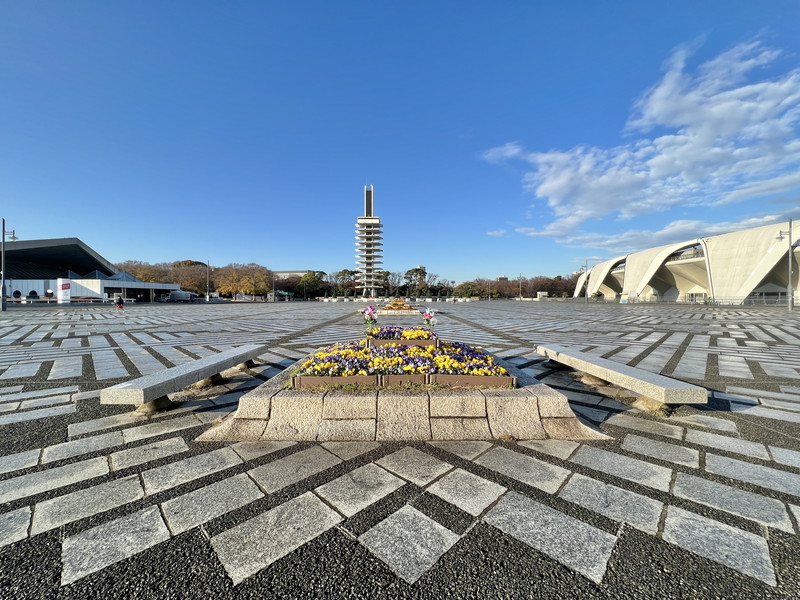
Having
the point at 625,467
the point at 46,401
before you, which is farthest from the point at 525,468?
the point at 46,401

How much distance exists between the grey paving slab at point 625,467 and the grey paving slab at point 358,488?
176 centimetres

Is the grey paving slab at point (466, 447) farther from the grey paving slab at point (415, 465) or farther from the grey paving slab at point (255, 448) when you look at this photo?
the grey paving slab at point (255, 448)

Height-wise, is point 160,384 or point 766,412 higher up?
point 160,384

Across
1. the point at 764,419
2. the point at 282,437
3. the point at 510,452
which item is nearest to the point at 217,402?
the point at 282,437

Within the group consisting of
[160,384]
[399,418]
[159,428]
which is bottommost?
[159,428]

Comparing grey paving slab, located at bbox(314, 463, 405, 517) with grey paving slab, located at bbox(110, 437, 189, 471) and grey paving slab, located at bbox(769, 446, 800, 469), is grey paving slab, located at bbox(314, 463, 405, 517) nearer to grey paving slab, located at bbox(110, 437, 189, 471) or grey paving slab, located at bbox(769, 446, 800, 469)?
grey paving slab, located at bbox(110, 437, 189, 471)

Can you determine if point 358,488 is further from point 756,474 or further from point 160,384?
point 756,474

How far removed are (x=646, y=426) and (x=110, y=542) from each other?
5.01m

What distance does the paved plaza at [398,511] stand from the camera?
172 cm

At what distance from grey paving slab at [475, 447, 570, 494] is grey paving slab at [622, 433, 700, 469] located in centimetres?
101

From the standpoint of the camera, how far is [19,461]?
294 centimetres

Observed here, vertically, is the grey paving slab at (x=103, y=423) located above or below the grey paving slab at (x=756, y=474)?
below

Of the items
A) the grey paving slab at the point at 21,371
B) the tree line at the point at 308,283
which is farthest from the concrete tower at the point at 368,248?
the grey paving slab at the point at 21,371

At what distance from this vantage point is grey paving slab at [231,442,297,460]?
3.10 m
